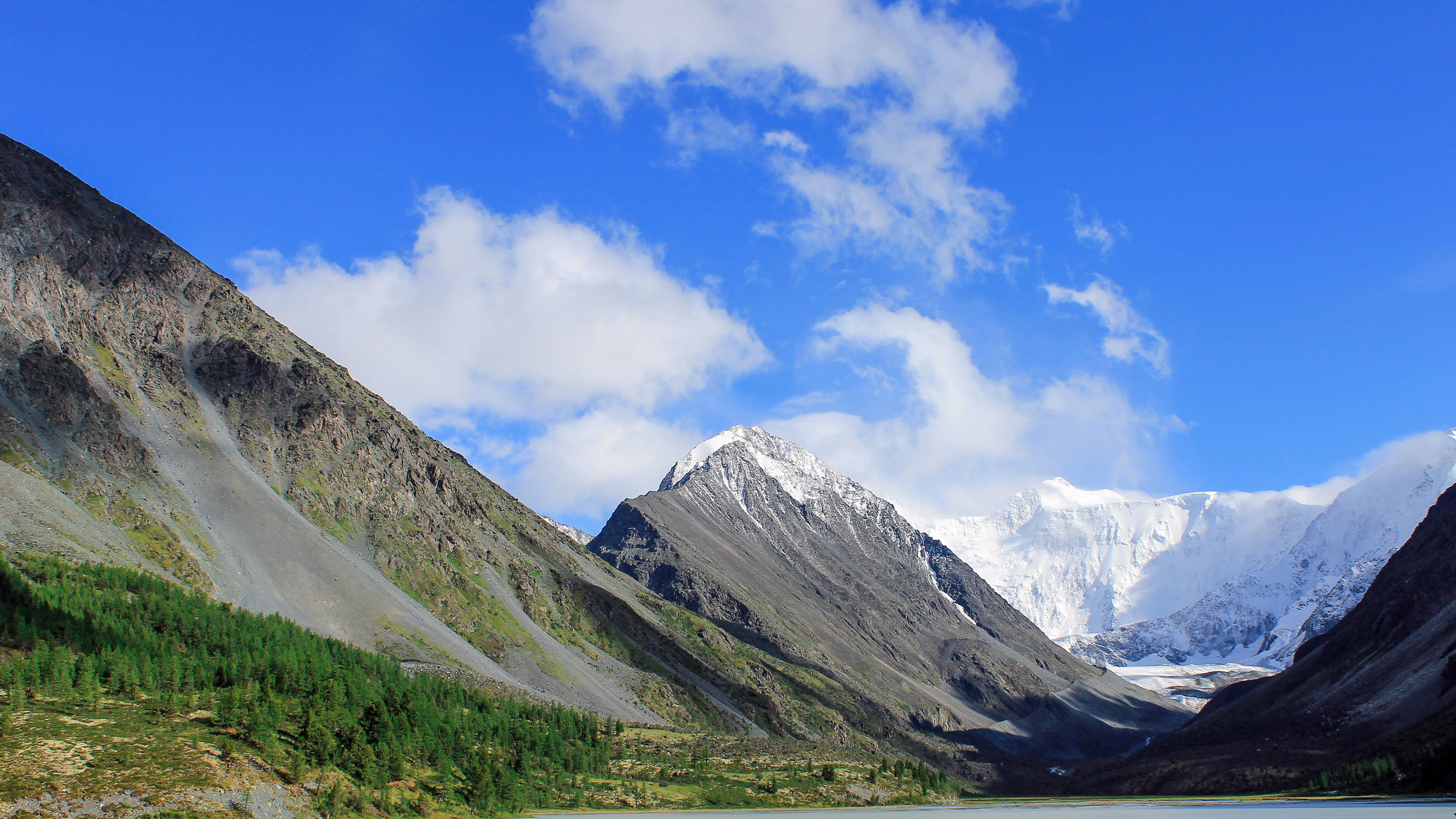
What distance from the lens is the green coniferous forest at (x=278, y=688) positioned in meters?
59.8

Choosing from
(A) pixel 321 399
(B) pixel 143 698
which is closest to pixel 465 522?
(A) pixel 321 399

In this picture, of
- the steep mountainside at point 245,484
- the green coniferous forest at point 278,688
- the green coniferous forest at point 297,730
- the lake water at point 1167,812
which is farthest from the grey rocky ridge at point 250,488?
the lake water at point 1167,812

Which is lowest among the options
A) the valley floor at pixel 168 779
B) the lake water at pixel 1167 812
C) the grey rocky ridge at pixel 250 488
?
the lake water at pixel 1167 812

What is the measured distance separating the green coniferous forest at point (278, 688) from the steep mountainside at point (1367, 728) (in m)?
91.7

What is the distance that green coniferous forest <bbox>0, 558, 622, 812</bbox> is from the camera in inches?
2354

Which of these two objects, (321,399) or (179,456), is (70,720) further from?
(321,399)

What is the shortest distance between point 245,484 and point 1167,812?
132 meters

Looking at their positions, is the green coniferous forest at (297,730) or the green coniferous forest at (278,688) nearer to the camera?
the green coniferous forest at (297,730)

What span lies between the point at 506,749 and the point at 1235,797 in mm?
105538

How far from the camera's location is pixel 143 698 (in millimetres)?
61156

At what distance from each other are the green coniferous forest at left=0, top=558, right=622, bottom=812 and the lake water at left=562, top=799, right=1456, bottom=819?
1356 centimetres

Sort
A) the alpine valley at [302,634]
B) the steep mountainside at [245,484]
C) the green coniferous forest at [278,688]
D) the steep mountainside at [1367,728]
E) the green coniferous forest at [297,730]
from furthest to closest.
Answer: the steep mountainside at [245,484], the steep mountainside at [1367,728], the green coniferous forest at [278,688], the alpine valley at [302,634], the green coniferous forest at [297,730]

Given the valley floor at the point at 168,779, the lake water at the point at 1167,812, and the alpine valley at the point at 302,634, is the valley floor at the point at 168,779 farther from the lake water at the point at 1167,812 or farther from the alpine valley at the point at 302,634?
the lake water at the point at 1167,812

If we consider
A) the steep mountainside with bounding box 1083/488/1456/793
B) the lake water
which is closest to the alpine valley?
the steep mountainside with bounding box 1083/488/1456/793
